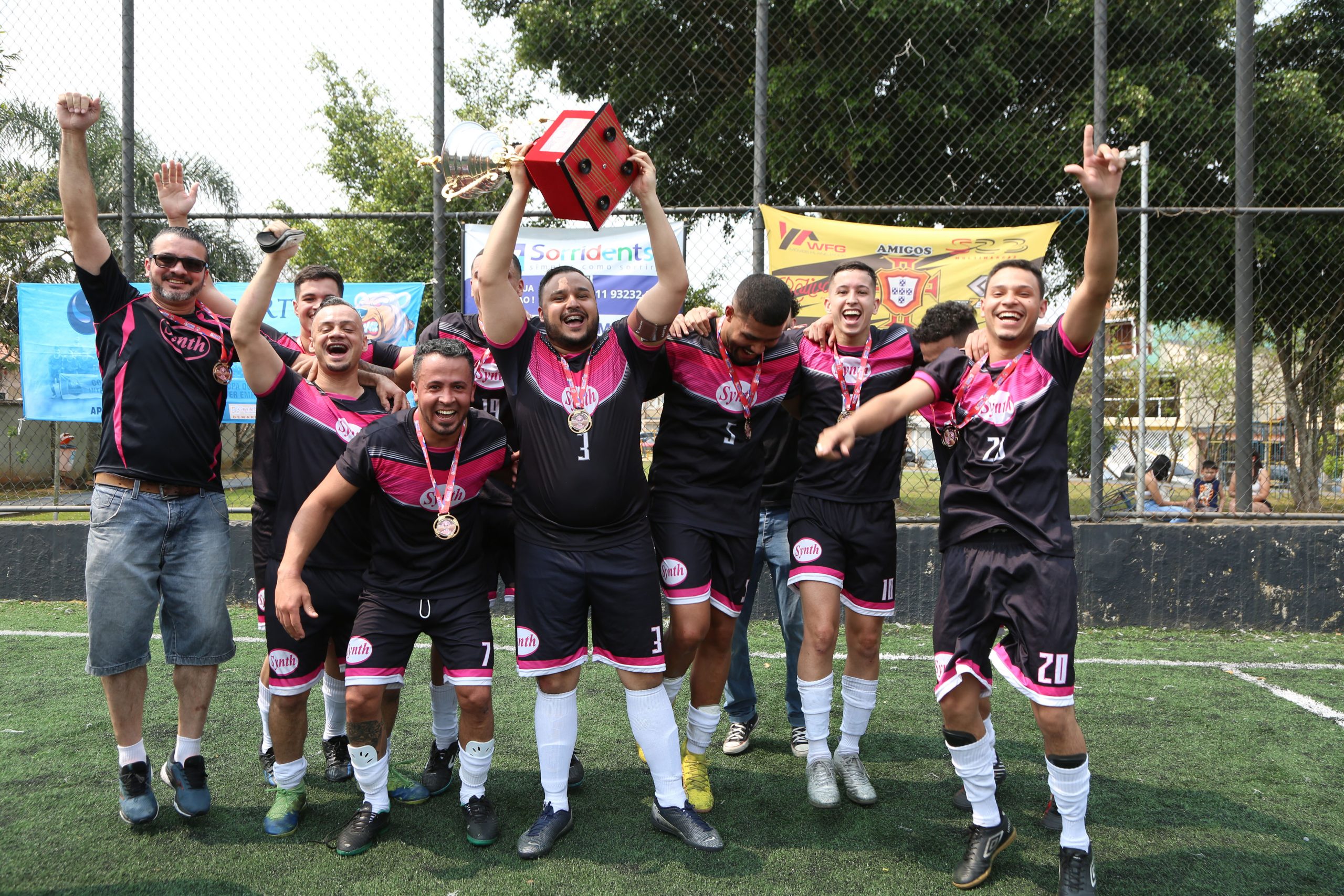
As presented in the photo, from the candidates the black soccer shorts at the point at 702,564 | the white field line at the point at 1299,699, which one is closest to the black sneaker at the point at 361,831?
the black soccer shorts at the point at 702,564

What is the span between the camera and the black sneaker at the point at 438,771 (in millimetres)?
3924

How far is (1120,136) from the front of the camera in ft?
38.3

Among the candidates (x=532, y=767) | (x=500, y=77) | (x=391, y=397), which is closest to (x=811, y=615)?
(x=532, y=767)

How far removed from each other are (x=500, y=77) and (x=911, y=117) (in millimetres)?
15167

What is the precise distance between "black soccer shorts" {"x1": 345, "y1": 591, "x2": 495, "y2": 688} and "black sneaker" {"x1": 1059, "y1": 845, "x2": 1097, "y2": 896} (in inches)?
86.0

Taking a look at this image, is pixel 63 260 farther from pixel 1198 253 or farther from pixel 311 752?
pixel 1198 253

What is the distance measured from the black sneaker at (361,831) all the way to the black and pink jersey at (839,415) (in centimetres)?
223

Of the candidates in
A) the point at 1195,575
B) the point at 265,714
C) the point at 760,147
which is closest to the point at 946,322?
the point at 760,147

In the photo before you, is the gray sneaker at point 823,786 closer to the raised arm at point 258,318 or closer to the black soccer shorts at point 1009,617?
the black soccer shorts at point 1009,617

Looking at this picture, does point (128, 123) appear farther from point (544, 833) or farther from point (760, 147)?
point (544, 833)

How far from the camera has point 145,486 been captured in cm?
365

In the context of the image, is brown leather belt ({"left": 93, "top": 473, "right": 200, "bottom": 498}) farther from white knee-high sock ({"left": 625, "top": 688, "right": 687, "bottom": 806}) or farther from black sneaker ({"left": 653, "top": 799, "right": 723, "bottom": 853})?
black sneaker ({"left": 653, "top": 799, "right": 723, "bottom": 853})

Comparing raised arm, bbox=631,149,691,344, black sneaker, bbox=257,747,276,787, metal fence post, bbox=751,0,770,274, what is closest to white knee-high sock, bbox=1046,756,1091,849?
raised arm, bbox=631,149,691,344

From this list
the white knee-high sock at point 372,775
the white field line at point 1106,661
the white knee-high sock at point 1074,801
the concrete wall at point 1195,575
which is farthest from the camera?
the concrete wall at point 1195,575
